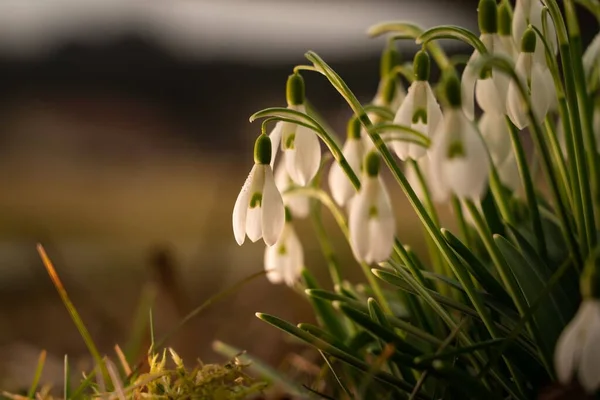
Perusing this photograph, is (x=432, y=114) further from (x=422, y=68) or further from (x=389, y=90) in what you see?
(x=389, y=90)

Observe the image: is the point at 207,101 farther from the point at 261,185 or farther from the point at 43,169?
the point at 261,185

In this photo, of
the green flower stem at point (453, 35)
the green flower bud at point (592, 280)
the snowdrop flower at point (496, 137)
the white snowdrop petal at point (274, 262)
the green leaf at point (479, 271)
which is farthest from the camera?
the white snowdrop petal at point (274, 262)

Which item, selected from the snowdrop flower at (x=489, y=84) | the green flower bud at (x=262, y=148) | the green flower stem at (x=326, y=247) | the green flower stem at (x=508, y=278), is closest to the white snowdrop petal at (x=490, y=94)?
the snowdrop flower at (x=489, y=84)

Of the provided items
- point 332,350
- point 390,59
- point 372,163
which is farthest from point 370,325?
point 390,59

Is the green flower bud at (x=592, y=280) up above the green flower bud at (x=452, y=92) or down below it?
below

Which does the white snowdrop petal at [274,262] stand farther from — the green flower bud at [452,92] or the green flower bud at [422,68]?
the green flower bud at [452,92]

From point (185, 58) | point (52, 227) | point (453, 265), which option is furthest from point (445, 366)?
point (185, 58)

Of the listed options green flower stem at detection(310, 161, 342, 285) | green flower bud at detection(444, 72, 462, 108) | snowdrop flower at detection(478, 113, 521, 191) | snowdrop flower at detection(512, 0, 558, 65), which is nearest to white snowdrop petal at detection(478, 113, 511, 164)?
snowdrop flower at detection(478, 113, 521, 191)
